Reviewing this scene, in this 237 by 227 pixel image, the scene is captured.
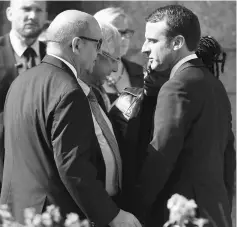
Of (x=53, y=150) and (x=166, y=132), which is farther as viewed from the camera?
(x=166, y=132)

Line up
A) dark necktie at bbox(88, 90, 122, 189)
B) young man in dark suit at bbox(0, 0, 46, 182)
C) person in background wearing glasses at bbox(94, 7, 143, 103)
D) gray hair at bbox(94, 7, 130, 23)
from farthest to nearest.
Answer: gray hair at bbox(94, 7, 130, 23) < person in background wearing glasses at bbox(94, 7, 143, 103) < young man in dark suit at bbox(0, 0, 46, 182) < dark necktie at bbox(88, 90, 122, 189)

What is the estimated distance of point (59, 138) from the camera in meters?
4.25

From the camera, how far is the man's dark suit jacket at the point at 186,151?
15.1 ft

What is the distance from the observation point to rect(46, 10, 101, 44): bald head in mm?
4516

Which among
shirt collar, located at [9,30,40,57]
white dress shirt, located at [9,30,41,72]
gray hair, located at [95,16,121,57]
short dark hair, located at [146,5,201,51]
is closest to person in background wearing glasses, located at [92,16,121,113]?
gray hair, located at [95,16,121,57]

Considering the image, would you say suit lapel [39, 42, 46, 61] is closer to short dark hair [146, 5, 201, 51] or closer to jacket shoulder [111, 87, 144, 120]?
jacket shoulder [111, 87, 144, 120]

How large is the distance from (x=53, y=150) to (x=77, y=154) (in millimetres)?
126

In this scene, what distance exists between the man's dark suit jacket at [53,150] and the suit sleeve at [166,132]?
330 millimetres

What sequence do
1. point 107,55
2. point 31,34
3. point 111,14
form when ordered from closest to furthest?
1. point 107,55
2. point 31,34
3. point 111,14

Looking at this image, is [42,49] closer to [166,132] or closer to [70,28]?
[70,28]

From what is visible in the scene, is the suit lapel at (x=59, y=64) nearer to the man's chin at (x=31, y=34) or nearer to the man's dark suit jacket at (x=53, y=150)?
the man's dark suit jacket at (x=53, y=150)

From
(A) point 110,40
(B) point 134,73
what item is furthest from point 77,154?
(B) point 134,73

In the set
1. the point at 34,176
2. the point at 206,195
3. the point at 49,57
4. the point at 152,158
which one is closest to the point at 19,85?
the point at 49,57

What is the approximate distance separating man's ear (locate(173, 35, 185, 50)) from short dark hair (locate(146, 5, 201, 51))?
2cm
